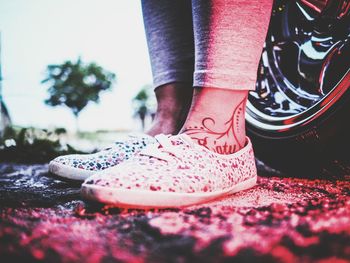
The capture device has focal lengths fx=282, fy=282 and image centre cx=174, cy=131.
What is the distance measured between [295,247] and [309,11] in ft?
3.83

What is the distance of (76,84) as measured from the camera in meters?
27.3

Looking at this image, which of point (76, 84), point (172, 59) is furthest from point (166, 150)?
point (76, 84)

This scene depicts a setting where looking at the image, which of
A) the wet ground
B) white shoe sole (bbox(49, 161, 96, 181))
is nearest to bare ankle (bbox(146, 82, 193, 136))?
white shoe sole (bbox(49, 161, 96, 181))

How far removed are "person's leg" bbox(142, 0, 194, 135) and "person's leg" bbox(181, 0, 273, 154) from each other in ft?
0.98

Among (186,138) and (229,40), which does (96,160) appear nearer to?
(186,138)

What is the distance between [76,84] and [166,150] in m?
28.7

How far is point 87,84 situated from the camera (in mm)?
27469

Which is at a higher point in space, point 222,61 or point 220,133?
point 222,61

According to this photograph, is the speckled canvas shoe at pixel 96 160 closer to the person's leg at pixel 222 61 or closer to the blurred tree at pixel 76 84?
the person's leg at pixel 222 61

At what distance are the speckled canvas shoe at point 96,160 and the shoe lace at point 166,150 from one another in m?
0.26

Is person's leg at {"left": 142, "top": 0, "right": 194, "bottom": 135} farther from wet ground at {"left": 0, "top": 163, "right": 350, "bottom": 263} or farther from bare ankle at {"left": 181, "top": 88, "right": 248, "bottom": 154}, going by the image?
wet ground at {"left": 0, "top": 163, "right": 350, "bottom": 263}

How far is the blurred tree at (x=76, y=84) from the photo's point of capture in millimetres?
26766

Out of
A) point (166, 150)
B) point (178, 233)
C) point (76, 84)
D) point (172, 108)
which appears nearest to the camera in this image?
point (178, 233)

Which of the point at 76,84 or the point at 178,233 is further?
the point at 76,84
